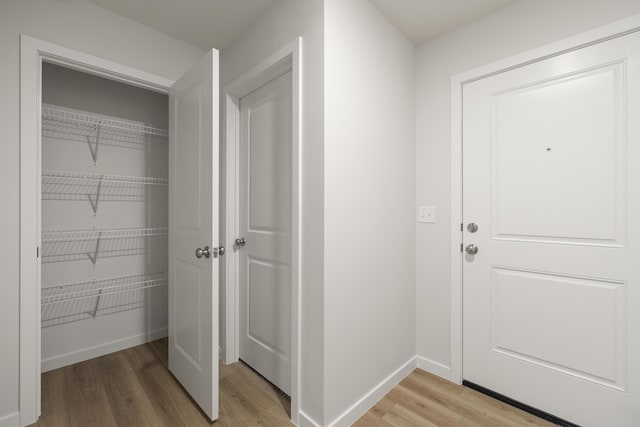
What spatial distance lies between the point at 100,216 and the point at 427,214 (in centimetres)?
253

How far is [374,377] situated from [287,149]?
1.50m

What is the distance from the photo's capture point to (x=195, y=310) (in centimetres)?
174

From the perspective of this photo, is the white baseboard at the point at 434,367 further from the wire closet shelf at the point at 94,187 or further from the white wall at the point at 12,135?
the wire closet shelf at the point at 94,187

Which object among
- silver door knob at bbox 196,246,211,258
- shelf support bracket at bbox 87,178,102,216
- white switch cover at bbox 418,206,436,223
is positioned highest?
shelf support bracket at bbox 87,178,102,216

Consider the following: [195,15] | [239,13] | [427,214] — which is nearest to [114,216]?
[195,15]

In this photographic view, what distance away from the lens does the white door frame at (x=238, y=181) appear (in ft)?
5.17

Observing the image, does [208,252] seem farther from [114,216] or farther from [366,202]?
[114,216]

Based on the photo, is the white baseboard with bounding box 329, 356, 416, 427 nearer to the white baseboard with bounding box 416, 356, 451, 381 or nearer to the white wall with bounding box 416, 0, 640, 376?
the white baseboard with bounding box 416, 356, 451, 381

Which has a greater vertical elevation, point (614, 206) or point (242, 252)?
point (614, 206)

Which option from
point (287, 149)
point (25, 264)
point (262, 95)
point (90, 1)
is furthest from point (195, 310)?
point (90, 1)

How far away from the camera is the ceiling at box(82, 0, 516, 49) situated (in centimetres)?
174

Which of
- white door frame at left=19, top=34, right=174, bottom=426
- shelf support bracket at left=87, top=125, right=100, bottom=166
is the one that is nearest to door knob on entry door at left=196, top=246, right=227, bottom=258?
white door frame at left=19, top=34, right=174, bottom=426

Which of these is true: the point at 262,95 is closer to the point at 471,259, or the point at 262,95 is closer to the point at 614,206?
the point at 471,259

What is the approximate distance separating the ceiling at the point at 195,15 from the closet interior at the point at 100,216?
0.73 m
